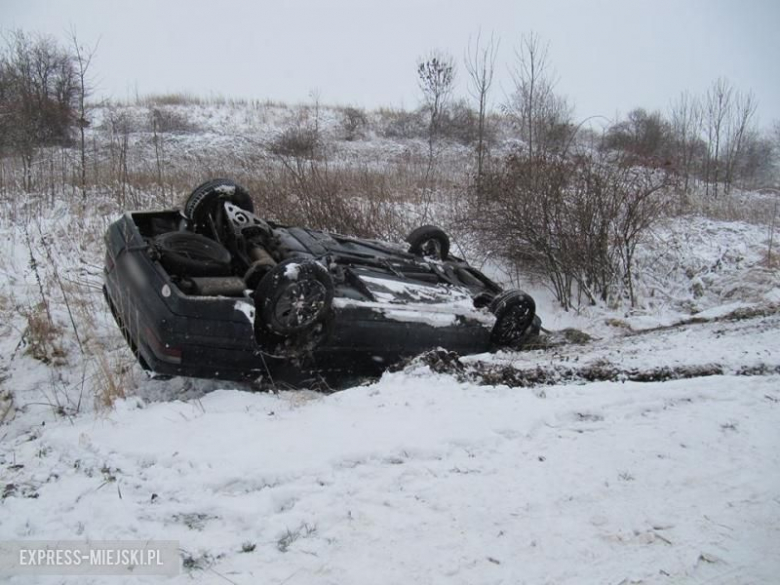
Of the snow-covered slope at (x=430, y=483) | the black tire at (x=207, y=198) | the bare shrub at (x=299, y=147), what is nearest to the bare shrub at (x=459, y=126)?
the bare shrub at (x=299, y=147)

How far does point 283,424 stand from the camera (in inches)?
111

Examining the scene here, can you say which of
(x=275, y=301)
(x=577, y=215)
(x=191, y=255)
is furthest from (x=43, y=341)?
(x=577, y=215)

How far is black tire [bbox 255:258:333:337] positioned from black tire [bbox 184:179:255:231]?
1.67m

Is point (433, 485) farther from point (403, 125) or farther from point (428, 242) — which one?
point (403, 125)

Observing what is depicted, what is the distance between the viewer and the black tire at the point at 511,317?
15.0 ft

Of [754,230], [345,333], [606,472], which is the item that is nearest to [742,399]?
[606,472]

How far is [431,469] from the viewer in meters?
2.36

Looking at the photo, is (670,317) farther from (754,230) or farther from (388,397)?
(754,230)

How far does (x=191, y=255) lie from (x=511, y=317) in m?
2.64

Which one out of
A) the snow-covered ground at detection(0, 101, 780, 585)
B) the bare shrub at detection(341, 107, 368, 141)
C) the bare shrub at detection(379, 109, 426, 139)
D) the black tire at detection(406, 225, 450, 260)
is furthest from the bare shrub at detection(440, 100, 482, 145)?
the snow-covered ground at detection(0, 101, 780, 585)

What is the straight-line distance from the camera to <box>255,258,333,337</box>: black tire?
339 centimetres

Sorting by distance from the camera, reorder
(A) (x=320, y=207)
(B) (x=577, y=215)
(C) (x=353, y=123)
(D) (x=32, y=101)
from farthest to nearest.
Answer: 1. (C) (x=353, y=123)
2. (D) (x=32, y=101)
3. (A) (x=320, y=207)
4. (B) (x=577, y=215)

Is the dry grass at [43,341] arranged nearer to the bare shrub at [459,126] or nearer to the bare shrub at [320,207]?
the bare shrub at [320,207]

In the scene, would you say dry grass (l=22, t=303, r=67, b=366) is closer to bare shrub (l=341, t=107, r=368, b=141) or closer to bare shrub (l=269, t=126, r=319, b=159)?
bare shrub (l=269, t=126, r=319, b=159)
